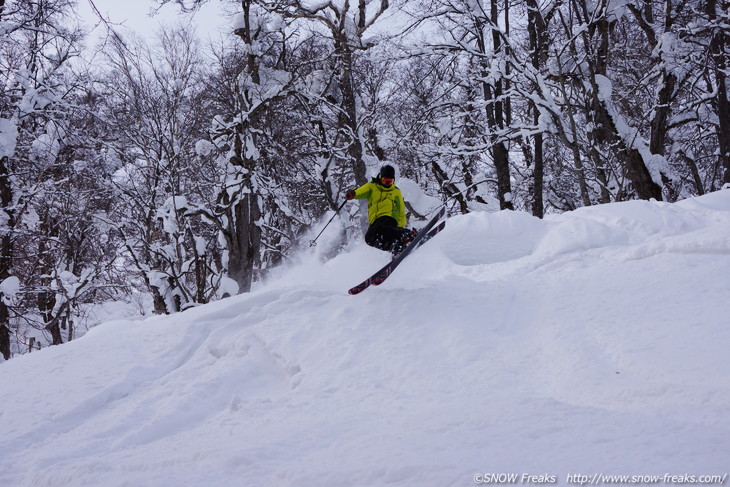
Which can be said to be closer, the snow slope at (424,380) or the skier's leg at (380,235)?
the snow slope at (424,380)

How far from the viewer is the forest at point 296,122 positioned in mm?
10633

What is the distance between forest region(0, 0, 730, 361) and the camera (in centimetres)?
1063

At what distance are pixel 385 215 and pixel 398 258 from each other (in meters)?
1.00

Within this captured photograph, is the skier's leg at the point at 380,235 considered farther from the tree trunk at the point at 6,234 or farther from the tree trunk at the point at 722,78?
the tree trunk at the point at 6,234

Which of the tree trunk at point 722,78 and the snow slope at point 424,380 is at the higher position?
the tree trunk at point 722,78

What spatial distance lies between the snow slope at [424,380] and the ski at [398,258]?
39 centimetres

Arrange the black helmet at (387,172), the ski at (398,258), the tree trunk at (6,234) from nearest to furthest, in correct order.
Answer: the ski at (398,258) → the black helmet at (387,172) → the tree trunk at (6,234)

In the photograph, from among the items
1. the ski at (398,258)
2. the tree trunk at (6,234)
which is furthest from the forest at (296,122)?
the ski at (398,258)

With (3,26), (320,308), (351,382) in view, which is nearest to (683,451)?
(351,382)

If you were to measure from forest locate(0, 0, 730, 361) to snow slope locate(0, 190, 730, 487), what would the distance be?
495 cm

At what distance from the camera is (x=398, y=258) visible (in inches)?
278

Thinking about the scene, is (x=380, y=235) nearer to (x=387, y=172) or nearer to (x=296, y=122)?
(x=387, y=172)

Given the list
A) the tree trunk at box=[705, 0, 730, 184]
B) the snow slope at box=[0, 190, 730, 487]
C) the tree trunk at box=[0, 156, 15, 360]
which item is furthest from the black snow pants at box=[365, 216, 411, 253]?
the tree trunk at box=[0, 156, 15, 360]

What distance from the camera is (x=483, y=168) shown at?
19453 mm
